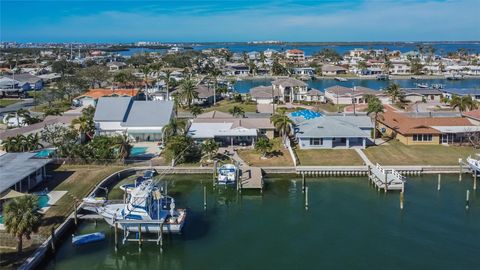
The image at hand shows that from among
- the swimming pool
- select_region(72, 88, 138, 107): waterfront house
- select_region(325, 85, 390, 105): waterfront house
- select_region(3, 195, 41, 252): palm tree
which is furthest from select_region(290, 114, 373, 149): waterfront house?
select_region(72, 88, 138, 107): waterfront house

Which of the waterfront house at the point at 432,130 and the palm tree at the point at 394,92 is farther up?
the palm tree at the point at 394,92

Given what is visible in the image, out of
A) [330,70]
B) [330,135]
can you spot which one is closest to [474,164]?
[330,135]

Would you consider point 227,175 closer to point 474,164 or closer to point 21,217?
point 21,217

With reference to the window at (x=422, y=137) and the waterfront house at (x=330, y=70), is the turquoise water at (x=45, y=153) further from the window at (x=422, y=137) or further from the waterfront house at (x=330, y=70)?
the waterfront house at (x=330, y=70)

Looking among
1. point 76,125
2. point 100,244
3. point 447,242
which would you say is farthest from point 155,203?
point 76,125

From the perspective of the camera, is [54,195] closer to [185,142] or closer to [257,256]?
[185,142]

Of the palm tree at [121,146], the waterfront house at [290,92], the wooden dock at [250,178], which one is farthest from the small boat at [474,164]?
the waterfront house at [290,92]
